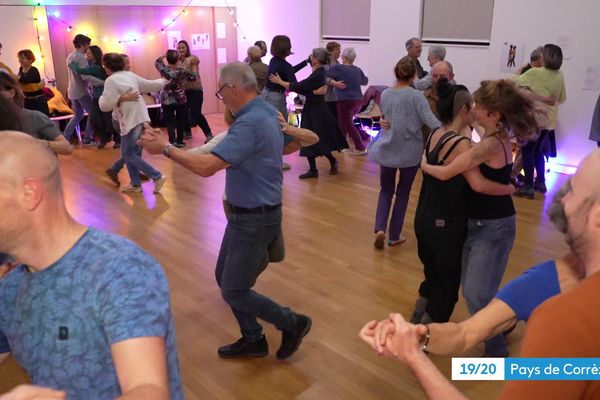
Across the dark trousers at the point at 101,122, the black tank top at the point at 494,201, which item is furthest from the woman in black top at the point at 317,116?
the black tank top at the point at 494,201

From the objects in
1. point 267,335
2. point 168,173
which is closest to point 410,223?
point 267,335

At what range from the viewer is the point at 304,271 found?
400 cm

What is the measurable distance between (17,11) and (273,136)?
7.27m

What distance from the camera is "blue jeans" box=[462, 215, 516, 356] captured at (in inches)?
104

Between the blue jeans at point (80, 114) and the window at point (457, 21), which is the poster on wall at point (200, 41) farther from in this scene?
the window at point (457, 21)

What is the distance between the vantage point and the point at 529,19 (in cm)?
678

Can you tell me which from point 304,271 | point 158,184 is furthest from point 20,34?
point 304,271

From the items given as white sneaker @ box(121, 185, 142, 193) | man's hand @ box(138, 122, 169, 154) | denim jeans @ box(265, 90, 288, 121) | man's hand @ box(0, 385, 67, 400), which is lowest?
white sneaker @ box(121, 185, 142, 193)

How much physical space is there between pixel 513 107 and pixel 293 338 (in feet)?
5.33

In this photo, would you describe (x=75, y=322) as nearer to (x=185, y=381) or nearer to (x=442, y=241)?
(x=185, y=381)

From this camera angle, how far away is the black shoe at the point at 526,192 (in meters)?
5.70

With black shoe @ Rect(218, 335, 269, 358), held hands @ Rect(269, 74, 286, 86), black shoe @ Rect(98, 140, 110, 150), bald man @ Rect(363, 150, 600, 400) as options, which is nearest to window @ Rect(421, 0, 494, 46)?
held hands @ Rect(269, 74, 286, 86)

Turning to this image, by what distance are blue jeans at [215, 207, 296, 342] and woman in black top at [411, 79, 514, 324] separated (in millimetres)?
791

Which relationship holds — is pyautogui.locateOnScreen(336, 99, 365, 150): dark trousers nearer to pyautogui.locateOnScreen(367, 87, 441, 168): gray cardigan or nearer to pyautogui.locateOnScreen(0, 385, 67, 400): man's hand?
pyautogui.locateOnScreen(367, 87, 441, 168): gray cardigan
